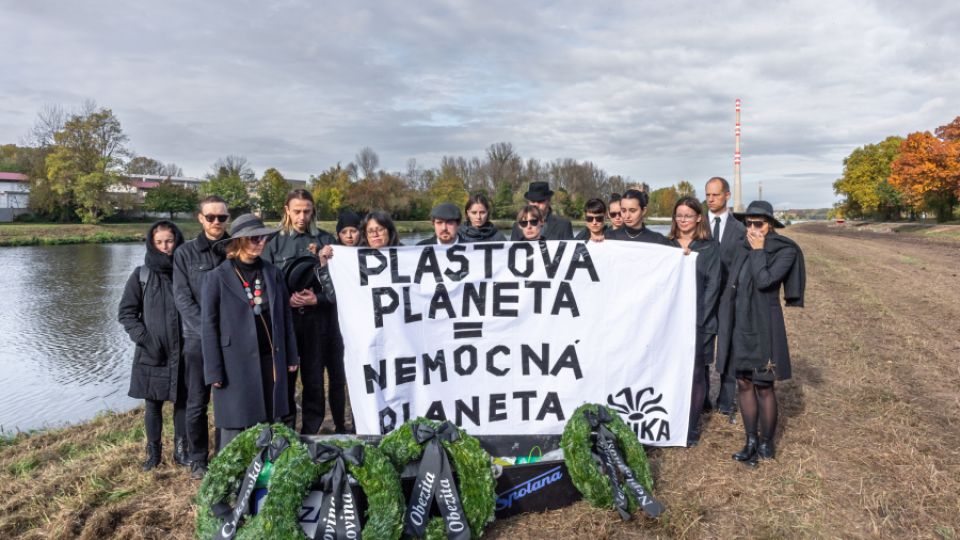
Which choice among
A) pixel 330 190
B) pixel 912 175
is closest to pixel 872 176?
pixel 912 175

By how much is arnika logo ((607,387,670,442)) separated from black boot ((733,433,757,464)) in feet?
1.84

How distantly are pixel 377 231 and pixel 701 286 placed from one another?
279cm

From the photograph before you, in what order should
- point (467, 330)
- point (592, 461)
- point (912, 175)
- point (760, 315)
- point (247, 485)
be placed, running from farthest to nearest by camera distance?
point (912, 175)
point (467, 330)
point (760, 315)
point (592, 461)
point (247, 485)

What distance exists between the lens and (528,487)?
3721 millimetres

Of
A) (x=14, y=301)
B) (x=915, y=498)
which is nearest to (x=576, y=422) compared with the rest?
(x=915, y=498)

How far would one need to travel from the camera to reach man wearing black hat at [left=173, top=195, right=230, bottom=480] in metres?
4.28

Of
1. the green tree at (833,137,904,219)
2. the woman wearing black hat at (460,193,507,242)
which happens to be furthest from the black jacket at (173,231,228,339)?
the green tree at (833,137,904,219)

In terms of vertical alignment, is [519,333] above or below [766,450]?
above

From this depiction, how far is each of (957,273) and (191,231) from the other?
171 ft

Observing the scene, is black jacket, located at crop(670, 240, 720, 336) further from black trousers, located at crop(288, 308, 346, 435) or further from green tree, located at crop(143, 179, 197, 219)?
green tree, located at crop(143, 179, 197, 219)

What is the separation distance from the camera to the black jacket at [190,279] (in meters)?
4.26

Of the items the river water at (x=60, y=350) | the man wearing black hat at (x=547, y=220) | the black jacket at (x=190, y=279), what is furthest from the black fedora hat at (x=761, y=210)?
the river water at (x=60, y=350)

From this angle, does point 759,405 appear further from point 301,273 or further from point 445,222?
point 301,273

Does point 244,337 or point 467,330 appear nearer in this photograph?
point 244,337
